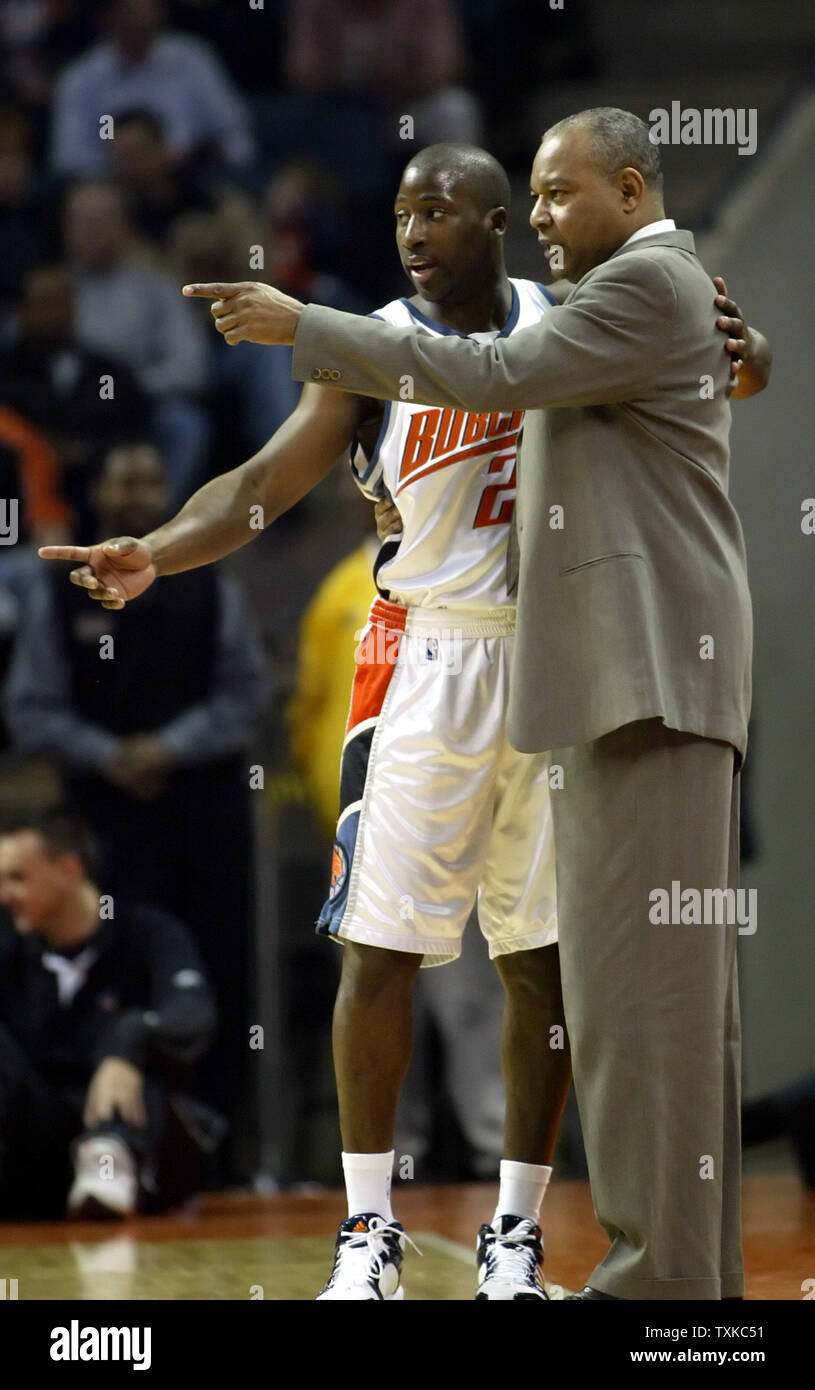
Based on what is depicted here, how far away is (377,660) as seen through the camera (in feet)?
9.11

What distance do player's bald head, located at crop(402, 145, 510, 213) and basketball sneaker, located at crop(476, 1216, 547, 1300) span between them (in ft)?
4.92

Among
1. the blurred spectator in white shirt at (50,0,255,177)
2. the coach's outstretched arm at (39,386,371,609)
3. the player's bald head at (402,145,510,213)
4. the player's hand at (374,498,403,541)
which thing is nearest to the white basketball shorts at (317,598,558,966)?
the player's hand at (374,498,403,541)

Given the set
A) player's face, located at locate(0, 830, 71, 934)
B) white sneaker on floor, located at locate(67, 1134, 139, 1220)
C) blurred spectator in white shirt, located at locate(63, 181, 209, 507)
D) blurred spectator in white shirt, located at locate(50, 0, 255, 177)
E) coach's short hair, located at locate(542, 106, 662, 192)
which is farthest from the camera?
blurred spectator in white shirt, located at locate(50, 0, 255, 177)

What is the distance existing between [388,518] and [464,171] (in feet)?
1.70

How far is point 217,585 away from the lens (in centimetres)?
481

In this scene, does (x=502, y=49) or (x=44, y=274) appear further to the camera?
(x=502, y=49)

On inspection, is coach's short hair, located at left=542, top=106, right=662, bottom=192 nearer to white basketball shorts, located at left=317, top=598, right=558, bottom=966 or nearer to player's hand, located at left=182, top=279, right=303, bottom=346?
player's hand, located at left=182, top=279, right=303, bottom=346

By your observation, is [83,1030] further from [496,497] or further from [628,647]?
[628,647]

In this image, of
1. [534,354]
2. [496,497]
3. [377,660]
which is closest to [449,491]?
[496,497]

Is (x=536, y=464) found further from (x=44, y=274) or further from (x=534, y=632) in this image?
(x=44, y=274)

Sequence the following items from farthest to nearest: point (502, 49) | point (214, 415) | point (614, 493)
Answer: point (502, 49)
point (214, 415)
point (614, 493)

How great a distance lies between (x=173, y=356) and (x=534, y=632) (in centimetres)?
336

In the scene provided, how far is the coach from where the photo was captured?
2359 mm
